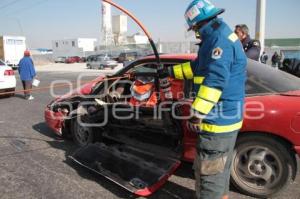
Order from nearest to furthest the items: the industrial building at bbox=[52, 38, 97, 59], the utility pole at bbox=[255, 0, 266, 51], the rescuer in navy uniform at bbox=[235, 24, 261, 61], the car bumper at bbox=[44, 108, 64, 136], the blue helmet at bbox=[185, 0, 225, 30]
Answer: the blue helmet at bbox=[185, 0, 225, 30] → the car bumper at bbox=[44, 108, 64, 136] → the rescuer in navy uniform at bbox=[235, 24, 261, 61] → the utility pole at bbox=[255, 0, 266, 51] → the industrial building at bbox=[52, 38, 97, 59]

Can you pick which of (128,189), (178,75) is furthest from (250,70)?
(128,189)

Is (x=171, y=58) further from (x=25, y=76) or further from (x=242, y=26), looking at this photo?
(x=25, y=76)

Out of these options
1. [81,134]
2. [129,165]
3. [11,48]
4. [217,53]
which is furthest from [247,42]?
[11,48]

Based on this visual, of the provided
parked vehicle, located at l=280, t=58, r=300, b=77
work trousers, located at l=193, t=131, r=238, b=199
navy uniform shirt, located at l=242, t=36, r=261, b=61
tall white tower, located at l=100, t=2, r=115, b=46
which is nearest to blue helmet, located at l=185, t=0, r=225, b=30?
work trousers, located at l=193, t=131, r=238, b=199

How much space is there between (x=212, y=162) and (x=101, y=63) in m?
31.2

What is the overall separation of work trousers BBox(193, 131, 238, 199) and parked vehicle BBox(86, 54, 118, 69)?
30.0 meters

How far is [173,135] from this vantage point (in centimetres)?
389

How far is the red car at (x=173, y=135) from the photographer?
332 cm

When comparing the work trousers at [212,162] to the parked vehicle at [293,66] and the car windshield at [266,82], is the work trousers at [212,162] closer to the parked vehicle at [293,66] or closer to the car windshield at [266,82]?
the car windshield at [266,82]

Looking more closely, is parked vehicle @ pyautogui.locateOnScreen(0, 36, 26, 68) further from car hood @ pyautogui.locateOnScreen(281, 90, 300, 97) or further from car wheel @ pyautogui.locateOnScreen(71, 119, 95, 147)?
car hood @ pyautogui.locateOnScreen(281, 90, 300, 97)

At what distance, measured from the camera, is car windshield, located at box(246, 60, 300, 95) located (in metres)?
3.57

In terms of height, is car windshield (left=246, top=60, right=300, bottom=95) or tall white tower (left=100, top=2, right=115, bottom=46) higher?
tall white tower (left=100, top=2, right=115, bottom=46)

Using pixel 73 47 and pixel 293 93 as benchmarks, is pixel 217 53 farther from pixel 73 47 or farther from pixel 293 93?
pixel 73 47

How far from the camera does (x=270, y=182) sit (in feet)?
11.3
